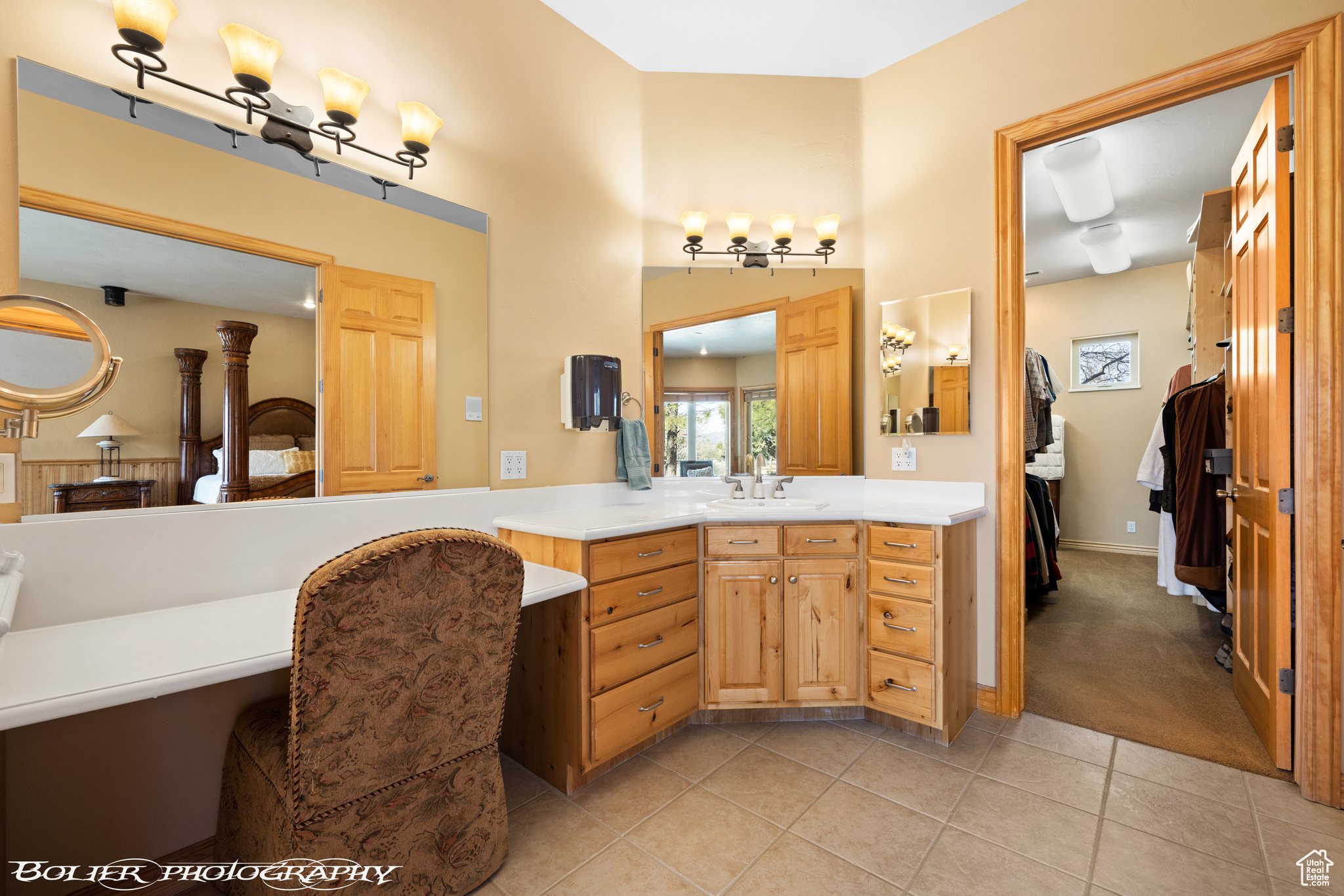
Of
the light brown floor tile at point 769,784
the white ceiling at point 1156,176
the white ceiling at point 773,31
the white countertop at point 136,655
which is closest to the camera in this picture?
the white countertop at point 136,655

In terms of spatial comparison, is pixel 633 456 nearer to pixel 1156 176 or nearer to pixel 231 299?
pixel 231 299

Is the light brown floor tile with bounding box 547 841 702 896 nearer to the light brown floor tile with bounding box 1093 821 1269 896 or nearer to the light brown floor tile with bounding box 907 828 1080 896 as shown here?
the light brown floor tile with bounding box 907 828 1080 896

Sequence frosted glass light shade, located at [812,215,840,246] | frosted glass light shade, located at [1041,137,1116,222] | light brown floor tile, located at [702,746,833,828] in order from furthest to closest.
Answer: frosted glass light shade, located at [1041,137,1116,222], frosted glass light shade, located at [812,215,840,246], light brown floor tile, located at [702,746,833,828]

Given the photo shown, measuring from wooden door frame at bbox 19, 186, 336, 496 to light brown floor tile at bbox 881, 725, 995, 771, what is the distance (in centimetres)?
216

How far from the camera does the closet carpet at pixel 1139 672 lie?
2.12m

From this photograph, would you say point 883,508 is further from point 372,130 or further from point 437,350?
point 372,130

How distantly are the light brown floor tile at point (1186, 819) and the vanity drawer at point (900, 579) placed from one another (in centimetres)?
77

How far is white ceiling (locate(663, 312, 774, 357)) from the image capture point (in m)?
2.77

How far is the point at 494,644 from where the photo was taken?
1294mm

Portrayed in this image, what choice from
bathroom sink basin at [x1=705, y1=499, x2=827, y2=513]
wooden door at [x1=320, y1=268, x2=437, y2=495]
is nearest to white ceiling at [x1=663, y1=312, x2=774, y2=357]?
bathroom sink basin at [x1=705, y1=499, x2=827, y2=513]

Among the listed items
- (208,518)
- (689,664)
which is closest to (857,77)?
(689,664)

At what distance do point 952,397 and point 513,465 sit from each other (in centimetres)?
185

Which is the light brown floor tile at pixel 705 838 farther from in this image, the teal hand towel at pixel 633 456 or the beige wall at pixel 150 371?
the beige wall at pixel 150 371

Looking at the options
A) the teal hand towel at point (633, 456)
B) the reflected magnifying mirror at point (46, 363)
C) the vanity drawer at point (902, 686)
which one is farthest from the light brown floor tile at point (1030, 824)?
the reflected magnifying mirror at point (46, 363)
